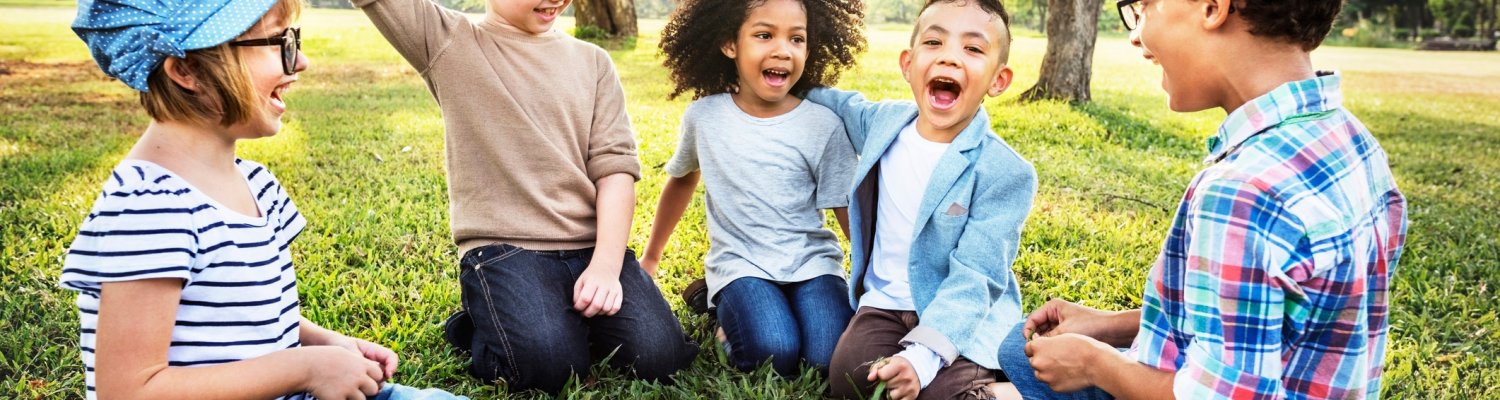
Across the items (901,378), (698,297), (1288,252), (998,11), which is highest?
(998,11)

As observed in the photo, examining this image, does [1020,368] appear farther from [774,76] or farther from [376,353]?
[376,353]

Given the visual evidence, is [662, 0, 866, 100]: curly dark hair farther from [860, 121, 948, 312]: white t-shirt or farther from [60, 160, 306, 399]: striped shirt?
[60, 160, 306, 399]: striped shirt

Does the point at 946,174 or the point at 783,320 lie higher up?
the point at 946,174

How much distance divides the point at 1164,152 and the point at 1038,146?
895mm

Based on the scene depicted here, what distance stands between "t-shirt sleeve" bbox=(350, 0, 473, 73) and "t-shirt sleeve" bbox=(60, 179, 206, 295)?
1.05 m

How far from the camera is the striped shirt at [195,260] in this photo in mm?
1589

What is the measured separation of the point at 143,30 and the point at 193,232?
0.34m

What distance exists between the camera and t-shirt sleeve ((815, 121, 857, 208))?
3.18m

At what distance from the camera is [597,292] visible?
2.86m

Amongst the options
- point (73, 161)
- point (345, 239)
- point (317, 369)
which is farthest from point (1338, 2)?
point (73, 161)

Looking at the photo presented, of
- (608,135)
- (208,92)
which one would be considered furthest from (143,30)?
(608,135)

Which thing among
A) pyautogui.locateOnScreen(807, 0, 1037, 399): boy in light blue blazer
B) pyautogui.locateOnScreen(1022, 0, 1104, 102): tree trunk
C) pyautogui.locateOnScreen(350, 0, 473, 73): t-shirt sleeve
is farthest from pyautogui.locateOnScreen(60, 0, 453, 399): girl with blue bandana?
pyautogui.locateOnScreen(1022, 0, 1104, 102): tree trunk

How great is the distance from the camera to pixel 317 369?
1.80 m

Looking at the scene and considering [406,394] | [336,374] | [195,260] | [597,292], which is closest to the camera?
[195,260]
